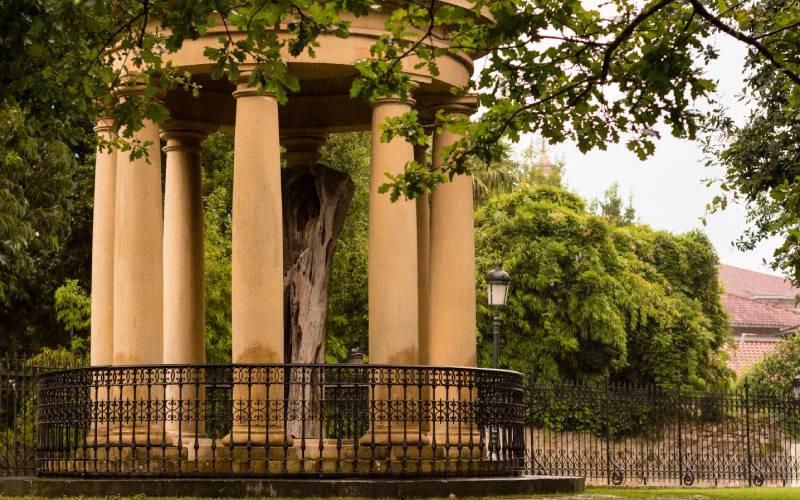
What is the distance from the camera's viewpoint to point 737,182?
22422mm

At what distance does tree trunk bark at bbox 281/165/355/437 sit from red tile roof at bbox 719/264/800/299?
95.4 m

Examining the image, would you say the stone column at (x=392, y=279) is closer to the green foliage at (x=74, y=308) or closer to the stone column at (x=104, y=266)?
the stone column at (x=104, y=266)

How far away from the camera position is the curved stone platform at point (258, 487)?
18.0 metres

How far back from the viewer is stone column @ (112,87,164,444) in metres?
21.3

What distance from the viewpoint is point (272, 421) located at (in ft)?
65.5

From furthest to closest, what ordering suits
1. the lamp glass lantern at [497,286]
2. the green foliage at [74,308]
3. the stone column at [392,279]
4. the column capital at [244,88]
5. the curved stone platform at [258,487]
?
1. the green foliage at [74,308]
2. the lamp glass lantern at [497,286]
3. the stone column at [392,279]
4. the column capital at [244,88]
5. the curved stone platform at [258,487]

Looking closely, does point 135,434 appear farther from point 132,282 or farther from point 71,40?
point 71,40

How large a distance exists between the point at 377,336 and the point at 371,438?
1.78 metres

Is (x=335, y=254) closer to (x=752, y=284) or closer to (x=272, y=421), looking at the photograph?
(x=272, y=421)

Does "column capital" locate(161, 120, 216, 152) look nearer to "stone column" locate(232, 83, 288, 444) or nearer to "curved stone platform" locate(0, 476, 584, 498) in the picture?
"stone column" locate(232, 83, 288, 444)

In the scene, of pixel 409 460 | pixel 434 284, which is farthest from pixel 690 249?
pixel 409 460

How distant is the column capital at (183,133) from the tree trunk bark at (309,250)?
2308 mm

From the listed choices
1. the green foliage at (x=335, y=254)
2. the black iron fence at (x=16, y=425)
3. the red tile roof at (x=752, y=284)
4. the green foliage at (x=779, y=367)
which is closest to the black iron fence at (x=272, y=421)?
the black iron fence at (x=16, y=425)

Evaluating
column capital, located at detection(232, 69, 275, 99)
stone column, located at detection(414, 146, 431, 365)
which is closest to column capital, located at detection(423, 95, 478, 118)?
stone column, located at detection(414, 146, 431, 365)
